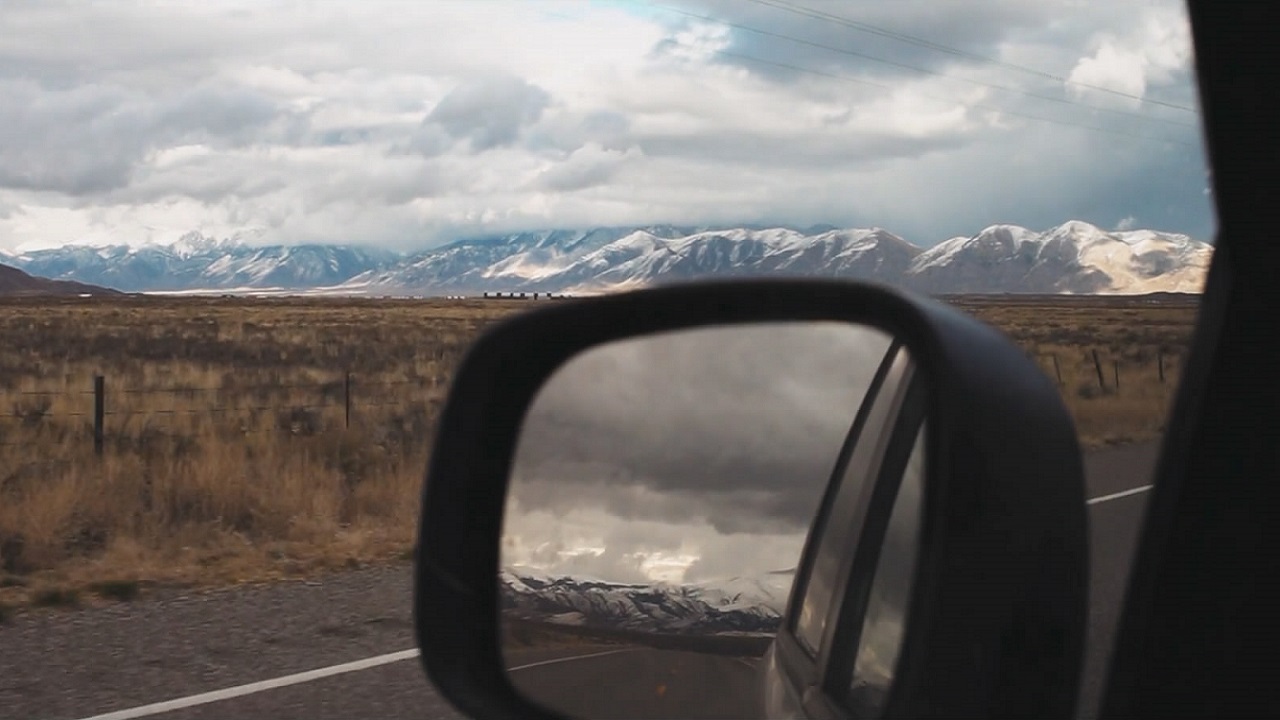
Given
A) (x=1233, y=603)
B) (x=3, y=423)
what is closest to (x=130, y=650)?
(x=1233, y=603)

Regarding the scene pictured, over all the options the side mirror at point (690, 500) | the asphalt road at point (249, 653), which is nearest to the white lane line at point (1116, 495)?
the asphalt road at point (249, 653)

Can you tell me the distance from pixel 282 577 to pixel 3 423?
12.5 metres

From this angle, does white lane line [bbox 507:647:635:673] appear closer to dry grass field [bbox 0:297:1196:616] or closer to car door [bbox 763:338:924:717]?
car door [bbox 763:338:924:717]

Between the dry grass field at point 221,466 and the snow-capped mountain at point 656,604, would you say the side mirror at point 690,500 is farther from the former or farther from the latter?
the dry grass field at point 221,466

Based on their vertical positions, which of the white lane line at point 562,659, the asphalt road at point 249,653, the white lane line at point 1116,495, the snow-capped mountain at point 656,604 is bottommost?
the asphalt road at point 249,653

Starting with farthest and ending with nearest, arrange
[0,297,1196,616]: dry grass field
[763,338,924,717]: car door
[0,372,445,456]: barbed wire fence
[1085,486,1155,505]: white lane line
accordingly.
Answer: [0,372,445,456]: barbed wire fence
[1085,486,1155,505]: white lane line
[0,297,1196,616]: dry grass field
[763,338,924,717]: car door

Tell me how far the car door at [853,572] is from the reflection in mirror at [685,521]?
3 cm

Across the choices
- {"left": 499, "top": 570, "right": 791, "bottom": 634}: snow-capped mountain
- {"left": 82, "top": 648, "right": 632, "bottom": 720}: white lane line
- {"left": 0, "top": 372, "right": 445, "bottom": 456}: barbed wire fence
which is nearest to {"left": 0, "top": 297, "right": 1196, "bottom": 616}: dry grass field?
{"left": 0, "top": 372, "right": 445, "bottom": 456}: barbed wire fence

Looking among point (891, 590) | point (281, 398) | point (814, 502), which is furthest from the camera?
point (281, 398)

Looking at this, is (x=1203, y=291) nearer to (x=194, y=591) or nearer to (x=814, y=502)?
(x=814, y=502)

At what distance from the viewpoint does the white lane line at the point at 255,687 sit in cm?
578

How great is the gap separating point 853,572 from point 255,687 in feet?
14.8

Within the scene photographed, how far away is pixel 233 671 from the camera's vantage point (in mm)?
6500

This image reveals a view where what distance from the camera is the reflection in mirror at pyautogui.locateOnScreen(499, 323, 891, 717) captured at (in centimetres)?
228
